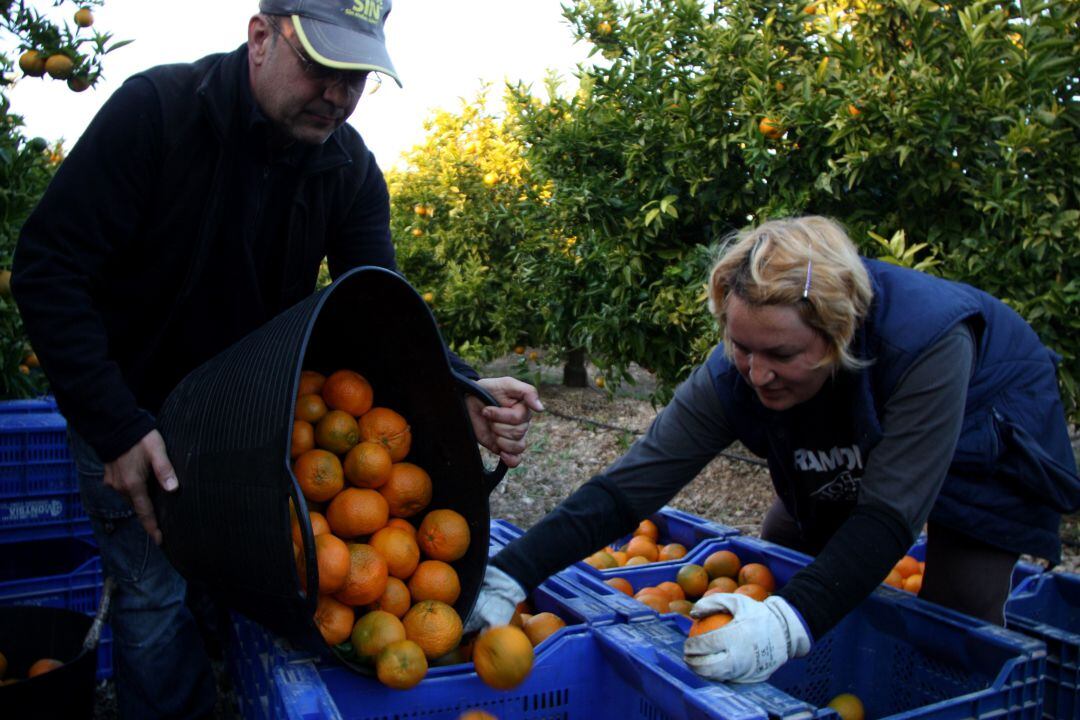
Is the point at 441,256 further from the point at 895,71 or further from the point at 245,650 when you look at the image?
the point at 245,650

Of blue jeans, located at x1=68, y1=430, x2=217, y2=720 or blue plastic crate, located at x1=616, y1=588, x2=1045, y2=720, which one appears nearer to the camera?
blue plastic crate, located at x1=616, y1=588, x2=1045, y2=720

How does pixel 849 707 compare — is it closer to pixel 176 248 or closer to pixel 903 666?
pixel 903 666

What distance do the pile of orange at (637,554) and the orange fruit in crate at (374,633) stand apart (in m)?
1.11

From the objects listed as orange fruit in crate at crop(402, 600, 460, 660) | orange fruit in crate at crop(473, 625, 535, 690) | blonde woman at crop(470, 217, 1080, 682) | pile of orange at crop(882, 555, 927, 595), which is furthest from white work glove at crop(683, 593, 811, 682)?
pile of orange at crop(882, 555, 927, 595)

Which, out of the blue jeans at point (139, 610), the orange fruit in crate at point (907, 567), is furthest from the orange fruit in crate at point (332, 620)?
the orange fruit in crate at point (907, 567)

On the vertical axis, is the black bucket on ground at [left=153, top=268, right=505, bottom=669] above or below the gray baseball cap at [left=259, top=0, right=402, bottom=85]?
below

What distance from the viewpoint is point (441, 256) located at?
317 inches

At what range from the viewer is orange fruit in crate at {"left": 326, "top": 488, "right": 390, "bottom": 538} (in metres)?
1.51

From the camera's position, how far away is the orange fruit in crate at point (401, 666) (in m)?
1.34

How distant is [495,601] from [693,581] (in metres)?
0.76

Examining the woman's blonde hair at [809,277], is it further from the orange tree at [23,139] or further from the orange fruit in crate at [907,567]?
the orange tree at [23,139]

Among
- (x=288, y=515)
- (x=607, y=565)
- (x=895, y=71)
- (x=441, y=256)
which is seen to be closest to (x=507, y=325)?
(x=441, y=256)

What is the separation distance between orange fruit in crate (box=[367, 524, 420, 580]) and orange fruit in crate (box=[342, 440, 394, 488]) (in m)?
0.09

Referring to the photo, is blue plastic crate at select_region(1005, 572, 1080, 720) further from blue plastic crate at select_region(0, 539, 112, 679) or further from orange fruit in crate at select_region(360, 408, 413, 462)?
blue plastic crate at select_region(0, 539, 112, 679)
